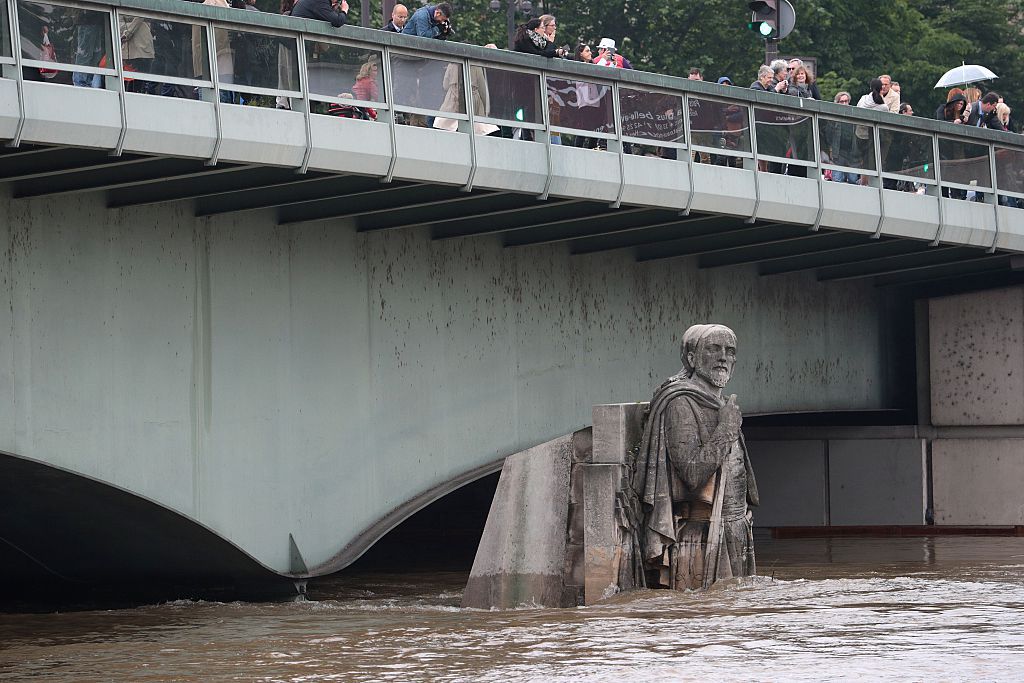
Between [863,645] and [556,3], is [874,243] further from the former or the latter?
[556,3]

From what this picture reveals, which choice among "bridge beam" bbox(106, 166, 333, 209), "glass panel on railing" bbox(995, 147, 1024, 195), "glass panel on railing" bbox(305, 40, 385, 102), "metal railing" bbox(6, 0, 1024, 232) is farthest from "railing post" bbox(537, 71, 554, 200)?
"glass panel on railing" bbox(995, 147, 1024, 195)

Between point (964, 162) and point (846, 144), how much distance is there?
2446mm

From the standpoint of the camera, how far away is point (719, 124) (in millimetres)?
22516

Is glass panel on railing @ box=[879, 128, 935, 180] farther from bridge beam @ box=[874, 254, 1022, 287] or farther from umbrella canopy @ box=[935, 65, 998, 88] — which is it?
umbrella canopy @ box=[935, 65, 998, 88]

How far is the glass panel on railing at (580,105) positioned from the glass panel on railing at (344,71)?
241 centimetres

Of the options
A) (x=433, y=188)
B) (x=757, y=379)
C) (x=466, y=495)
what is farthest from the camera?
(x=466, y=495)

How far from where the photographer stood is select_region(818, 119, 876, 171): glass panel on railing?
23.9 metres

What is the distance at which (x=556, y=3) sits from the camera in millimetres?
50312

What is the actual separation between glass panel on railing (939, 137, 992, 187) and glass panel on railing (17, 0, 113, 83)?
12.7m

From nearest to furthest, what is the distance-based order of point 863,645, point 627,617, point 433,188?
1. point 863,645
2. point 627,617
3. point 433,188

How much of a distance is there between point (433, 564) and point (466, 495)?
6.85 meters

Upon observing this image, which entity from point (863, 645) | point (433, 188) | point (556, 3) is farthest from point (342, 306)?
point (556, 3)

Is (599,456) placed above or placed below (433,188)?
below

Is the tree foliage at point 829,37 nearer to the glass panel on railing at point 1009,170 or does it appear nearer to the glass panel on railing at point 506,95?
the glass panel on railing at point 1009,170
